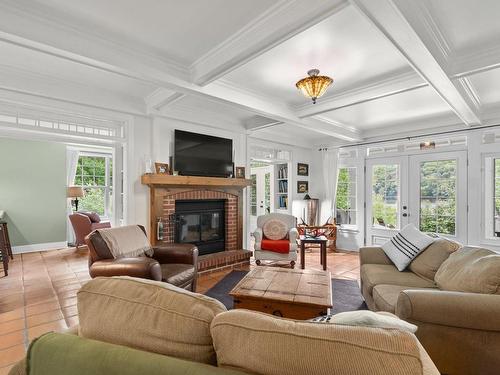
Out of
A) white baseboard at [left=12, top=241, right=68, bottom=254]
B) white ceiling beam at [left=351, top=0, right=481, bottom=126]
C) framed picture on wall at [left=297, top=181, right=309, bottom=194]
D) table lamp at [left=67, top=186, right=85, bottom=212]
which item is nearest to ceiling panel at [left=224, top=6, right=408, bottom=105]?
white ceiling beam at [left=351, top=0, right=481, bottom=126]

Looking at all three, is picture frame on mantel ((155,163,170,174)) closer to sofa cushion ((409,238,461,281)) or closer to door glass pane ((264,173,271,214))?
sofa cushion ((409,238,461,281))

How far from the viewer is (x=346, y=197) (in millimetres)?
6199

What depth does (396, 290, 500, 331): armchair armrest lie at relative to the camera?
156cm

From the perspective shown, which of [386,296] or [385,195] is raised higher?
[385,195]

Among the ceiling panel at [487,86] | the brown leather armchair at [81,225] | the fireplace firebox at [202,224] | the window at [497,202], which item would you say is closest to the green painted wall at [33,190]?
Answer: the brown leather armchair at [81,225]

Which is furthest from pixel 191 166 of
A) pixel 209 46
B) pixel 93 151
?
pixel 93 151

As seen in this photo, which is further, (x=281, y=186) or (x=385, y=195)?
(x=281, y=186)

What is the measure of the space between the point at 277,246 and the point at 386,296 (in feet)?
7.59

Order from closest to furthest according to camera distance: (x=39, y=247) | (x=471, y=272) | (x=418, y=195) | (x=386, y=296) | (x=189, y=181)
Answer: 1. (x=471, y=272)
2. (x=386, y=296)
3. (x=189, y=181)
4. (x=418, y=195)
5. (x=39, y=247)

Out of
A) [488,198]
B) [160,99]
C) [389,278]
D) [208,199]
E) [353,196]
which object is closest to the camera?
[389,278]

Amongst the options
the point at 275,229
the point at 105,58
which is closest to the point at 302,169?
the point at 275,229

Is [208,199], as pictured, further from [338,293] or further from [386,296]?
[386,296]

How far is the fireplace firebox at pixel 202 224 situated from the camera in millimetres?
4387

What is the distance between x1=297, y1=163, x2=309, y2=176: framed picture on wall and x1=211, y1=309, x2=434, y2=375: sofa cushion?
5.87m
